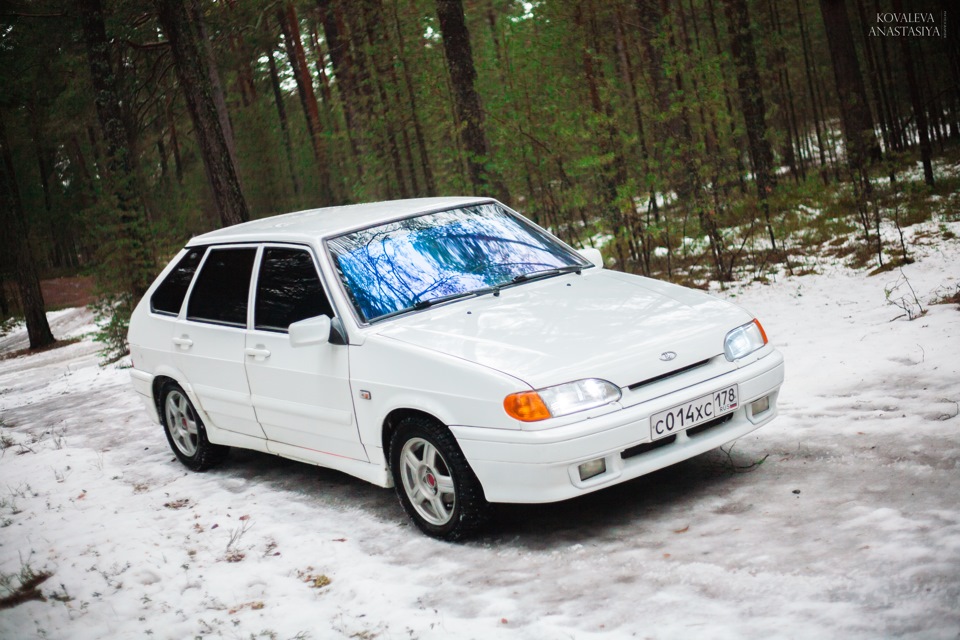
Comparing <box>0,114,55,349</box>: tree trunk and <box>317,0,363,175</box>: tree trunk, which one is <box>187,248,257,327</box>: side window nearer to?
<box>317,0,363,175</box>: tree trunk

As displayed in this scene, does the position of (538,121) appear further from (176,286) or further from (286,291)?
(286,291)

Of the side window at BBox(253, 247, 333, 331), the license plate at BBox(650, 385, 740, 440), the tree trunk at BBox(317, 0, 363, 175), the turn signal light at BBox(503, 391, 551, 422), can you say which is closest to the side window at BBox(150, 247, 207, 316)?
the side window at BBox(253, 247, 333, 331)

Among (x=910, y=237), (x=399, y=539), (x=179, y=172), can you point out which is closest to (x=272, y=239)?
(x=399, y=539)

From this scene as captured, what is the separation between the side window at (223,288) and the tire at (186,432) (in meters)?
0.77

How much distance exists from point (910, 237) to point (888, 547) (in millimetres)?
9308

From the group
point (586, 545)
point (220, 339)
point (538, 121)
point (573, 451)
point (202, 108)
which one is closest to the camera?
point (573, 451)

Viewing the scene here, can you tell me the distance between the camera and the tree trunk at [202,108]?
1314cm

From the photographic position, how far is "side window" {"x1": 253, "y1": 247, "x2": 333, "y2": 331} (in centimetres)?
530

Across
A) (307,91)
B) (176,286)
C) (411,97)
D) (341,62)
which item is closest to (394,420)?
(176,286)

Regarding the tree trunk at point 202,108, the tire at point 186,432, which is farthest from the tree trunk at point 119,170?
the tire at point 186,432

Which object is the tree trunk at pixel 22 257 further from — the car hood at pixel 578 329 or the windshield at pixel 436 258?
the car hood at pixel 578 329

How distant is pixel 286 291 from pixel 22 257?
20762 millimetres

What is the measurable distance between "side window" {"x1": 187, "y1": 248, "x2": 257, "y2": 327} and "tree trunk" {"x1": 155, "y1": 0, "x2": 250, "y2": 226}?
22.7 ft

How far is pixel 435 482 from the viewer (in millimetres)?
4664
